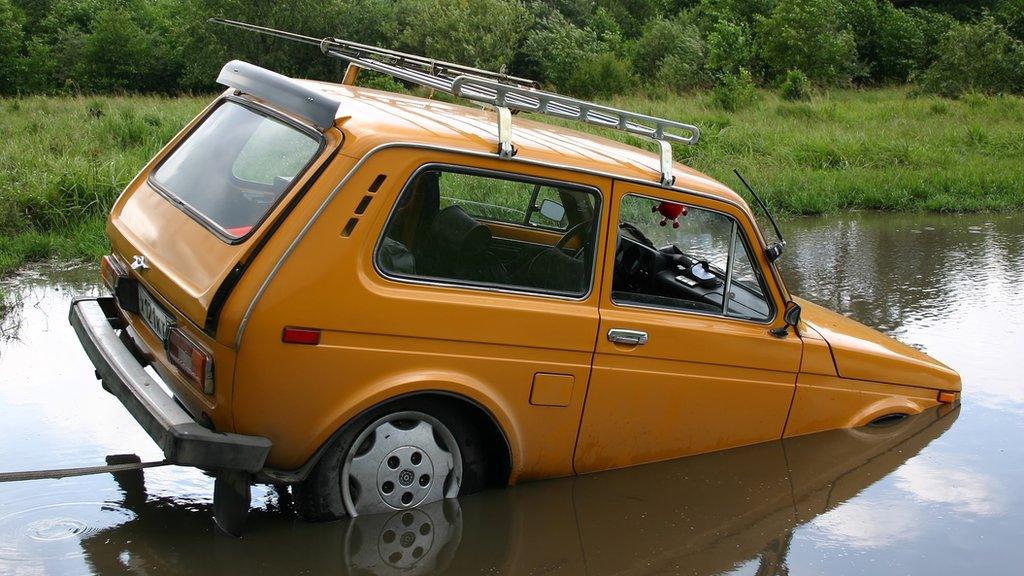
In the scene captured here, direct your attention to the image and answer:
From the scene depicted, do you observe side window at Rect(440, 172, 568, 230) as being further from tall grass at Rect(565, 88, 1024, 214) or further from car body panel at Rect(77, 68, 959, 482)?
tall grass at Rect(565, 88, 1024, 214)

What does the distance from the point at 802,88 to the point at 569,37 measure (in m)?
18.7

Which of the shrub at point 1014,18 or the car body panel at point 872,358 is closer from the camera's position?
the car body panel at point 872,358

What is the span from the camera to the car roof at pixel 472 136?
4336 millimetres

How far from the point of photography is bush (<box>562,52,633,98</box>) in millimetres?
36750

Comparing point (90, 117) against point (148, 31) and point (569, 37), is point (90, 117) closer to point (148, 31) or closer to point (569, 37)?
point (569, 37)

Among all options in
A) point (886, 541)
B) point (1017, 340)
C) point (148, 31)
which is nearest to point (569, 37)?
point (148, 31)

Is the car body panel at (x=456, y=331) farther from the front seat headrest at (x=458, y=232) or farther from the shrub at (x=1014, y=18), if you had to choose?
the shrub at (x=1014, y=18)

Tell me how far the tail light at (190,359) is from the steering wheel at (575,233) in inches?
64.7

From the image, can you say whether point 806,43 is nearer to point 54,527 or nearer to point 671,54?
point 671,54

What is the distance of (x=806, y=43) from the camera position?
115 feet

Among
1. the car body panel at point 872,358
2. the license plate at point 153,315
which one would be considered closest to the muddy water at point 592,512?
the car body panel at point 872,358

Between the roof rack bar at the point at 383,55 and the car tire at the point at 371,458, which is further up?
the roof rack bar at the point at 383,55

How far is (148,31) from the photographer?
49469 mm

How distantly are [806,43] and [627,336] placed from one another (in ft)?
107
